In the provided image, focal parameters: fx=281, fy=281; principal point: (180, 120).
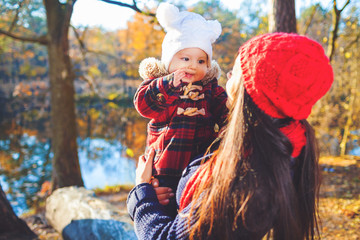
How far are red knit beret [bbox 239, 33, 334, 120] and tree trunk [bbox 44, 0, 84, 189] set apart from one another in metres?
5.06

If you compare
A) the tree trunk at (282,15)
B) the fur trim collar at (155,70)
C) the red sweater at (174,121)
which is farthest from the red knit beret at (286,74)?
the tree trunk at (282,15)

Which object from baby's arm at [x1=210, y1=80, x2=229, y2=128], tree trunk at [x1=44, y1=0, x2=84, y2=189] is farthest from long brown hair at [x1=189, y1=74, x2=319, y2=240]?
tree trunk at [x1=44, y1=0, x2=84, y2=189]

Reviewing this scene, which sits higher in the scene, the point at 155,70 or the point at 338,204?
the point at 155,70

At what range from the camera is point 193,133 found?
1615 millimetres

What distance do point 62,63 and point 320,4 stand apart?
5.97 metres

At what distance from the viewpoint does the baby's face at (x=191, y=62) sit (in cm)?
169

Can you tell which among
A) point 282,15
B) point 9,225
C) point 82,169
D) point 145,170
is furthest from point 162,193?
point 82,169

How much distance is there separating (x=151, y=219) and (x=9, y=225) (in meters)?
3.32

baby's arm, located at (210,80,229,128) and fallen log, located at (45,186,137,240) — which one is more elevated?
baby's arm, located at (210,80,229,128)

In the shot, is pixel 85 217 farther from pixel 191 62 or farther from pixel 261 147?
pixel 261 147

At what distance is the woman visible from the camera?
1.06 m

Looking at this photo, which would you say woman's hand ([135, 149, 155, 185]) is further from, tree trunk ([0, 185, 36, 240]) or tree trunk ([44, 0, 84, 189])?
tree trunk ([44, 0, 84, 189])

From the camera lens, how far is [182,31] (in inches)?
67.3

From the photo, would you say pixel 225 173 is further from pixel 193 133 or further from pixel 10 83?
pixel 10 83
